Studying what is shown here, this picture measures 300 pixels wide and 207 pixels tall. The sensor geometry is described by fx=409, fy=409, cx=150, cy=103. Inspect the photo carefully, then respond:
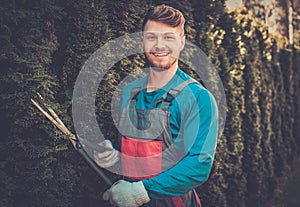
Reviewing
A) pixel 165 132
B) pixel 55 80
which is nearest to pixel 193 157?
pixel 165 132

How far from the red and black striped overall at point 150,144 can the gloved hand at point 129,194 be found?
0.15m

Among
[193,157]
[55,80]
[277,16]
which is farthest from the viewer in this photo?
[277,16]

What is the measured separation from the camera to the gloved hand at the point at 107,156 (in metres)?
2.60

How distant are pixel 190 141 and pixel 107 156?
0.59 meters

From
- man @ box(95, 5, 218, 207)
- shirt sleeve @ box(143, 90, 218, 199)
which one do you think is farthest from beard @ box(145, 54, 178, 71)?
shirt sleeve @ box(143, 90, 218, 199)

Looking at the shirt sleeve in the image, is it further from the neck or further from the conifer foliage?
the conifer foliage

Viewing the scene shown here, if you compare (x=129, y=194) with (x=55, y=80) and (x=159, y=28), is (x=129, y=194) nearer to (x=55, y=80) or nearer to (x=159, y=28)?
(x=159, y=28)

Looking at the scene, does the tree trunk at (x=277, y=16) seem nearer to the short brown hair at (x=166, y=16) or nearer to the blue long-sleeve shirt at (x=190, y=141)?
the short brown hair at (x=166, y=16)

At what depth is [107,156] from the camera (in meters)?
2.64

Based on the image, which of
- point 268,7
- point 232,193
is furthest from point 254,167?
point 268,7

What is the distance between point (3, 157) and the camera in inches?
117

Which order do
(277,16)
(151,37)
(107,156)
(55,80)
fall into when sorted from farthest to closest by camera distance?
(277,16) → (55,80) → (107,156) → (151,37)

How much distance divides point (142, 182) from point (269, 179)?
229 inches

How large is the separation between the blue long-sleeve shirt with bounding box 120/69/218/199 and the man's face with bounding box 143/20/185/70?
209mm
